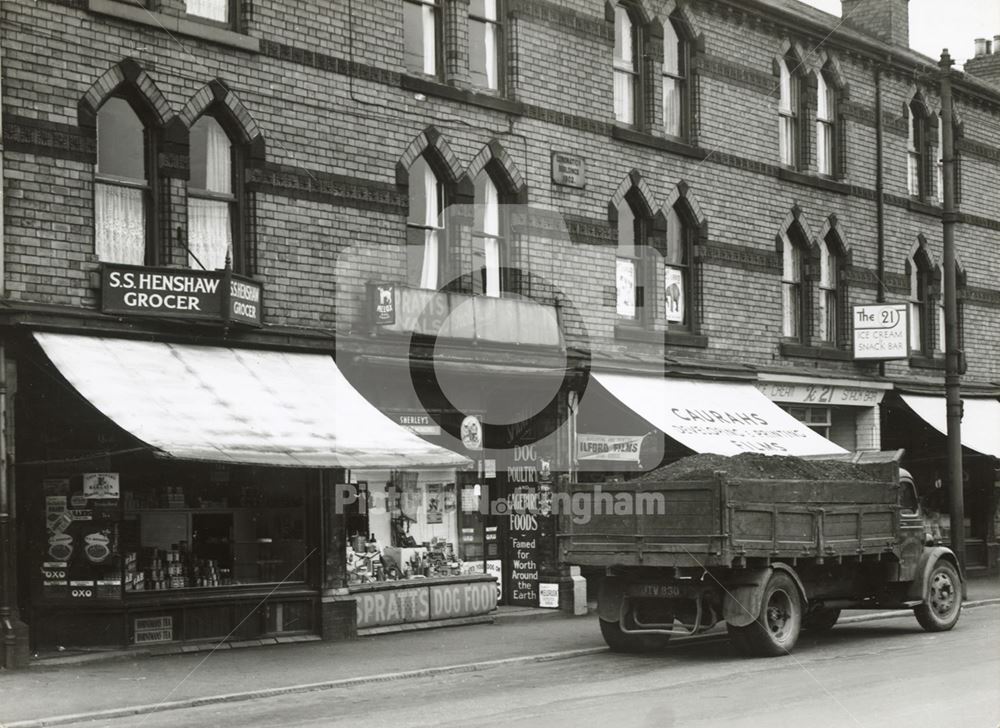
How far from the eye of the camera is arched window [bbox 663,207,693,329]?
2292 centimetres

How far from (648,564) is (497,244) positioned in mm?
6624

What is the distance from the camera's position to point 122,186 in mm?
15812

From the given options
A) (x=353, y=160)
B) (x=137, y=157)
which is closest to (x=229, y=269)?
(x=137, y=157)

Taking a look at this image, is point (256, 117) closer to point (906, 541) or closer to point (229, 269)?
point (229, 269)

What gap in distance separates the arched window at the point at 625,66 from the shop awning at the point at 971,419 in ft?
28.8

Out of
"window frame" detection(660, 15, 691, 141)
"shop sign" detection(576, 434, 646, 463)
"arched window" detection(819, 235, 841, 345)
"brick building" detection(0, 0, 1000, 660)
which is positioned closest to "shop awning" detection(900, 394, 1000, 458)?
"brick building" detection(0, 0, 1000, 660)

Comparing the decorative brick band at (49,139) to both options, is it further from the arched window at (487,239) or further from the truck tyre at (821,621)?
the truck tyre at (821,621)

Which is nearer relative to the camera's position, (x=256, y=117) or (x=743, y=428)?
(x=256, y=117)

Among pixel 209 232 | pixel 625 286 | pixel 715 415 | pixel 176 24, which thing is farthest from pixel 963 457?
pixel 176 24

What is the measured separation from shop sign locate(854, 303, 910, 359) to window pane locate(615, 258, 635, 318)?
5.56 metres

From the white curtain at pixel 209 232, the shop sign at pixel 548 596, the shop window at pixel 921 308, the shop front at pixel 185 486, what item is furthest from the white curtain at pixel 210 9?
the shop window at pixel 921 308

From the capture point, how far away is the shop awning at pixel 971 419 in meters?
27.1

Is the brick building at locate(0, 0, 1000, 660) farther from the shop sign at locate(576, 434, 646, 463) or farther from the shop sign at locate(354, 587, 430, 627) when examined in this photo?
the shop sign at locate(354, 587, 430, 627)

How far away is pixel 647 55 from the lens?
22.6m
